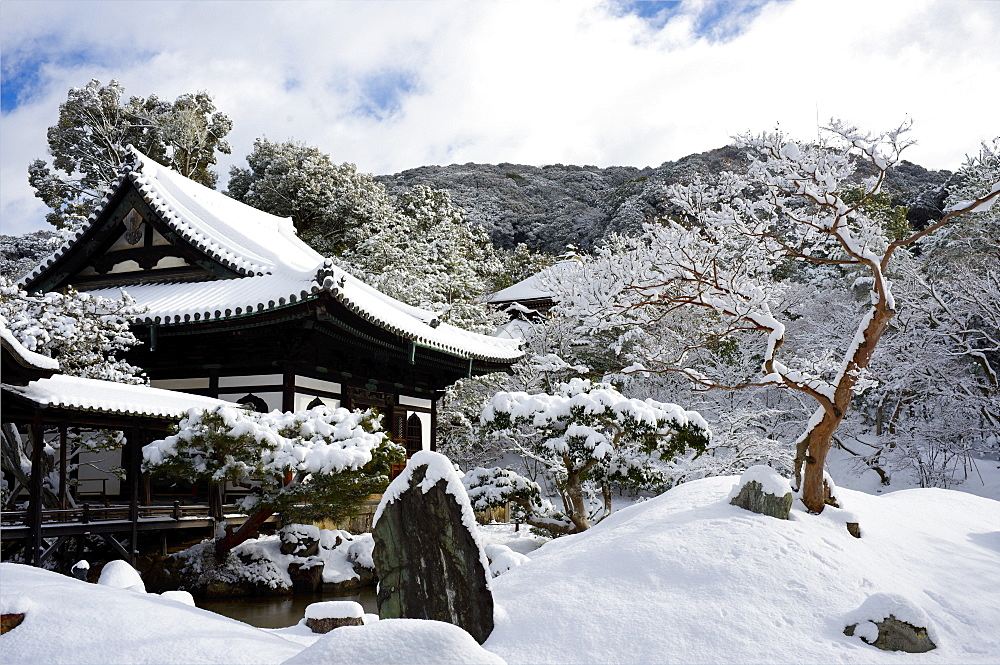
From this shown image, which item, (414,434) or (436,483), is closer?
(436,483)

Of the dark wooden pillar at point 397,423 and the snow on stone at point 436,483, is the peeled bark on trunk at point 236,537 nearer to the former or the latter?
the dark wooden pillar at point 397,423

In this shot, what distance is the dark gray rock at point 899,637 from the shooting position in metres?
5.03

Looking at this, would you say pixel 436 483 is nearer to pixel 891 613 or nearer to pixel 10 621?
pixel 10 621

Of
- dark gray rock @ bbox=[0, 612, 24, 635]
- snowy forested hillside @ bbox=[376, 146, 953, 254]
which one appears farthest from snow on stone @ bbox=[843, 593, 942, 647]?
snowy forested hillside @ bbox=[376, 146, 953, 254]

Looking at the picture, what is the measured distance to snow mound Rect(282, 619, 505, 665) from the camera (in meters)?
2.78

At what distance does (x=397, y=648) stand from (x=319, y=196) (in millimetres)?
26359

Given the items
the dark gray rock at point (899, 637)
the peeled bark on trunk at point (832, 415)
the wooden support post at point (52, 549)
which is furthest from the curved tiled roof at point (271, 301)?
the dark gray rock at point (899, 637)

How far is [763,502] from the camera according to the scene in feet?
23.0

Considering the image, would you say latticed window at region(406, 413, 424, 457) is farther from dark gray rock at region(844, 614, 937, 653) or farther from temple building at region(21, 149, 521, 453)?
dark gray rock at region(844, 614, 937, 653)

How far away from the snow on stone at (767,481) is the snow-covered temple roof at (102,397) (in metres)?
6.40

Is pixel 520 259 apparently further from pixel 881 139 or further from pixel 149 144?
pixel 881 139

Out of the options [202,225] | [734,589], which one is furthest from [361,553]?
[202,225]

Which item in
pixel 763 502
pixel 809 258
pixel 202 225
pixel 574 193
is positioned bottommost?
pixel 763 502

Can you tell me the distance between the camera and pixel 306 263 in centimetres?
1595
